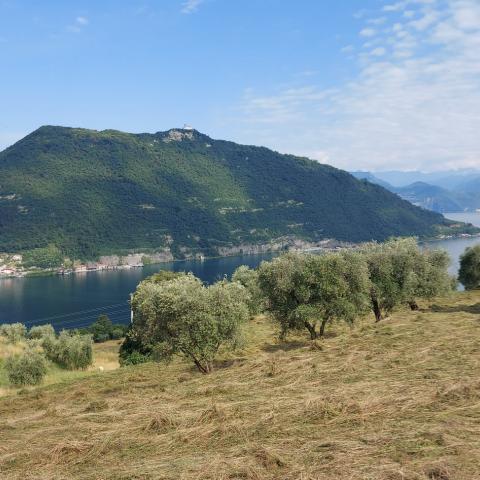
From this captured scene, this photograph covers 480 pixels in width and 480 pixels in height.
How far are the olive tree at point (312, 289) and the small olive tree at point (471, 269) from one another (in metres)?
41.9

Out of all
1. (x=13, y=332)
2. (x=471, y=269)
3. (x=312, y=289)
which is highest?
(x=312, y=289)

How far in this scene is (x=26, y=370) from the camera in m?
38.2

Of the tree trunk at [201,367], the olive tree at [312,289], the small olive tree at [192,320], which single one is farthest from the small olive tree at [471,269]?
the tree trunk at [201,367]

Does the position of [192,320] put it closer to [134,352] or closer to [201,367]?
[201,367]

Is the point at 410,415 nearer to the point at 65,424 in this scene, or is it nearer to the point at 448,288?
the point at 65,424

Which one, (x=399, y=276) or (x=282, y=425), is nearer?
(x=282, y=425)

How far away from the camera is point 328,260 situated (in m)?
37.8

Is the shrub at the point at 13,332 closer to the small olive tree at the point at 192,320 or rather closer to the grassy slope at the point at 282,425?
the small olive tree at the point at 192,320

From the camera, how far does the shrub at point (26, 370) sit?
37781 millimetres

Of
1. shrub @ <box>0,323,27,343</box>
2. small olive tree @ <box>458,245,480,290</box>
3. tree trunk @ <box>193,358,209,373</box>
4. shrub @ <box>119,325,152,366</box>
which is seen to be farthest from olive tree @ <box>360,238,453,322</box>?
shrub @ <box>0,323,27,343</box>

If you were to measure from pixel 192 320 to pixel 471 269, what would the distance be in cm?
5853

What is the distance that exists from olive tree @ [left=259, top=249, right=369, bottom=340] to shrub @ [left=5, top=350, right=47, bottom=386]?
19707 millimetres

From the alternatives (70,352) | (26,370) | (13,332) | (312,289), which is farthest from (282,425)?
(13,332)

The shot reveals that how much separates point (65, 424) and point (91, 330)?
97.6 meters
